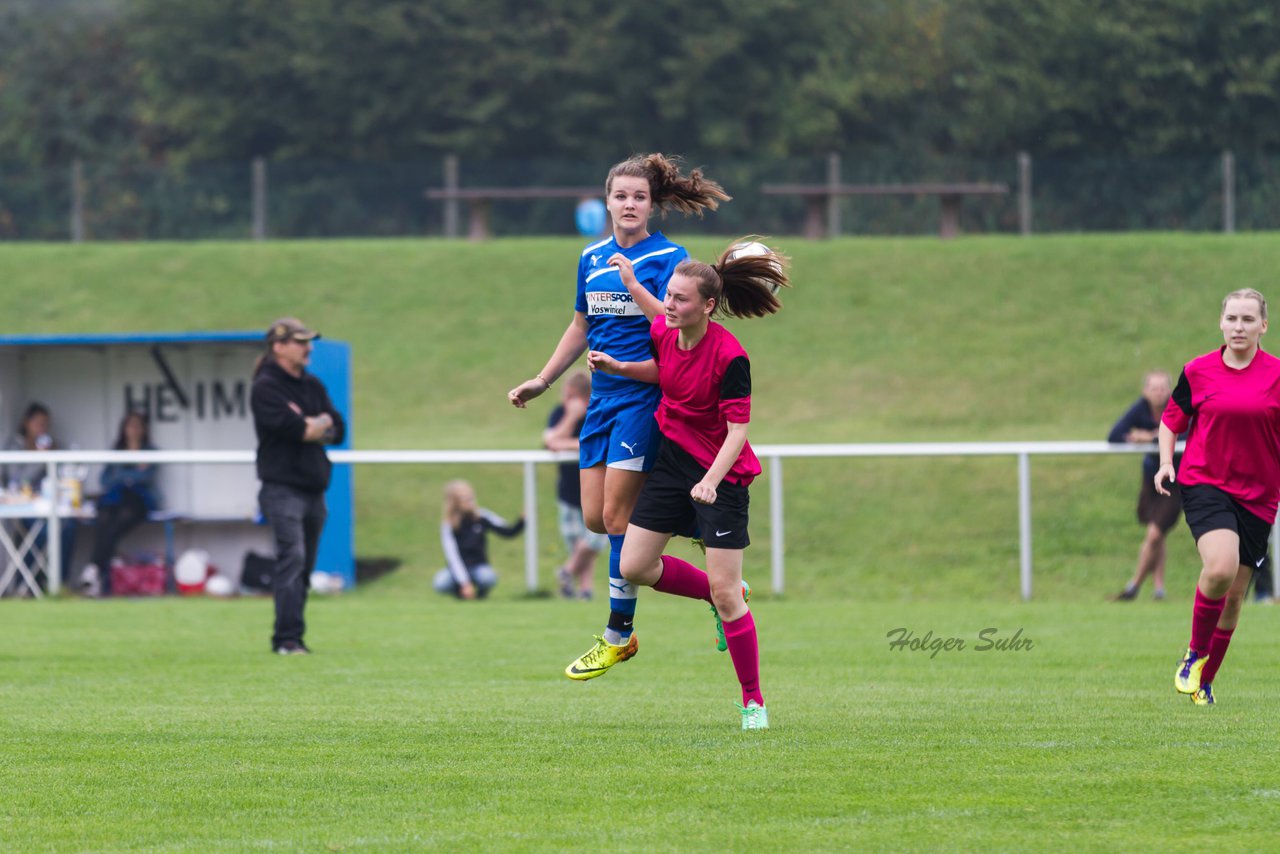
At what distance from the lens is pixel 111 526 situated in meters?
17.5

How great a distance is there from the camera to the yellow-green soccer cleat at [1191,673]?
26.5 feet

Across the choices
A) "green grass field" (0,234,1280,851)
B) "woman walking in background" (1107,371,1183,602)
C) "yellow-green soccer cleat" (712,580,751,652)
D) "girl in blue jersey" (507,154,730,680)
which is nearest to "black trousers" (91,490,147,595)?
"green grass field" (0,234,1280,851)

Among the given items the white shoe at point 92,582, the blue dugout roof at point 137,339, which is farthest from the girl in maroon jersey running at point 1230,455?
the white shoe at point 92,582

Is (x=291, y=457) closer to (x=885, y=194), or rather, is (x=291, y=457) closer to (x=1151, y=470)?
(x=1151, y=470)

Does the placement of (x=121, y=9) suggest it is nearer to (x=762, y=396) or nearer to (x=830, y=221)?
(x=830, y=221)

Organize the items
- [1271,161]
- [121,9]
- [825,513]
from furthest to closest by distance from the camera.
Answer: [121,9] → [1271,161] → [825,513]

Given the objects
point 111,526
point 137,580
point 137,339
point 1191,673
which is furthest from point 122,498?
point 1191,673

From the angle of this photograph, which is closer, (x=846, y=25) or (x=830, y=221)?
(x=830, y=221)

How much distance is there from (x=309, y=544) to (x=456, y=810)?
5.76 m

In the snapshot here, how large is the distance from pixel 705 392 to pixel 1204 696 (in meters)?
2.72

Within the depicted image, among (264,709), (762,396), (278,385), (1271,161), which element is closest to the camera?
(264,709)

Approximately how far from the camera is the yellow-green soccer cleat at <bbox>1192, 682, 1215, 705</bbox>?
26.1 feet

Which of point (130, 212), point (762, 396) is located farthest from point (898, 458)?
point (130, 212)

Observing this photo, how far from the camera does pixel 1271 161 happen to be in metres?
29.8
